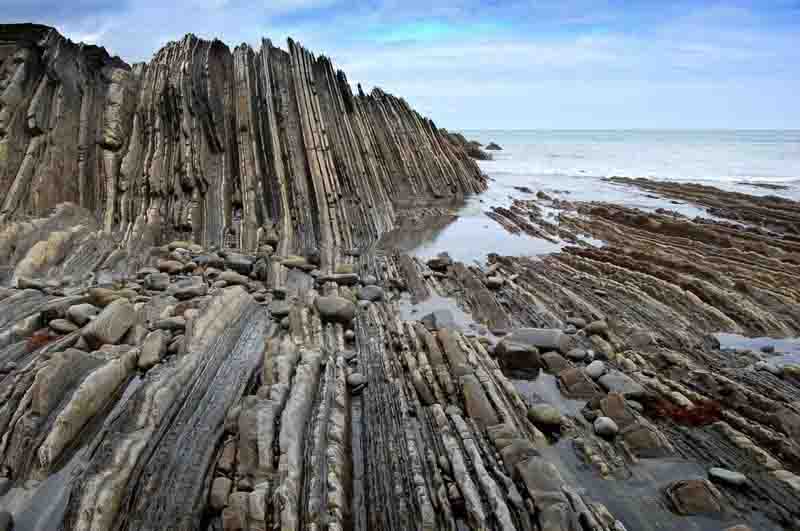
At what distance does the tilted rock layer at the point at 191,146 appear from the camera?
12.6m

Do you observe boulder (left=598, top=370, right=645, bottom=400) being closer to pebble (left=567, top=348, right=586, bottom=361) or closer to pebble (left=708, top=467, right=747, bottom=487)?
pebble (left=567, top=348, right=586, bottom=361)

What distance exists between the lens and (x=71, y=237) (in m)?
10.6

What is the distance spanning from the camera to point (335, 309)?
8500 mm

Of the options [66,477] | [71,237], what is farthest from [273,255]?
[66,477]

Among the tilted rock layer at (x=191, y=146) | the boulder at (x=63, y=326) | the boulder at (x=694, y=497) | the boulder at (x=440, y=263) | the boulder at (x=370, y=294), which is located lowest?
the boulder at (x=694, y=497)

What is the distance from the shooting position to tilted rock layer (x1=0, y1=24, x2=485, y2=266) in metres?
12.6

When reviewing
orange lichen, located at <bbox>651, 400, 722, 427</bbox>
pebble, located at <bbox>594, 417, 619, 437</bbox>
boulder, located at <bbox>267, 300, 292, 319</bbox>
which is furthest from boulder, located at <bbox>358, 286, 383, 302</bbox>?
orange lichen, located at <bbox>651, 400, 722, 427</bbox>

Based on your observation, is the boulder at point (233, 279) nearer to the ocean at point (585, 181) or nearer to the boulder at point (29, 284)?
the boulder at point (29, 284)

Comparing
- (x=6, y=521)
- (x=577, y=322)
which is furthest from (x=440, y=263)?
(x=6, y=521)

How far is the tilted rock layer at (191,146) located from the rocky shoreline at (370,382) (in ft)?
0.69

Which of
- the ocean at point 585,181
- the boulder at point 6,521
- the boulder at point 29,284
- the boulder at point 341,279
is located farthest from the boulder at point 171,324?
the ocean at point 585,181

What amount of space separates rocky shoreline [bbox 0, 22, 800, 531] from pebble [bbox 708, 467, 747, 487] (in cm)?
2

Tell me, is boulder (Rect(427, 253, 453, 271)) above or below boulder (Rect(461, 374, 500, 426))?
above

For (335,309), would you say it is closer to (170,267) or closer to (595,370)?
(170,267)
